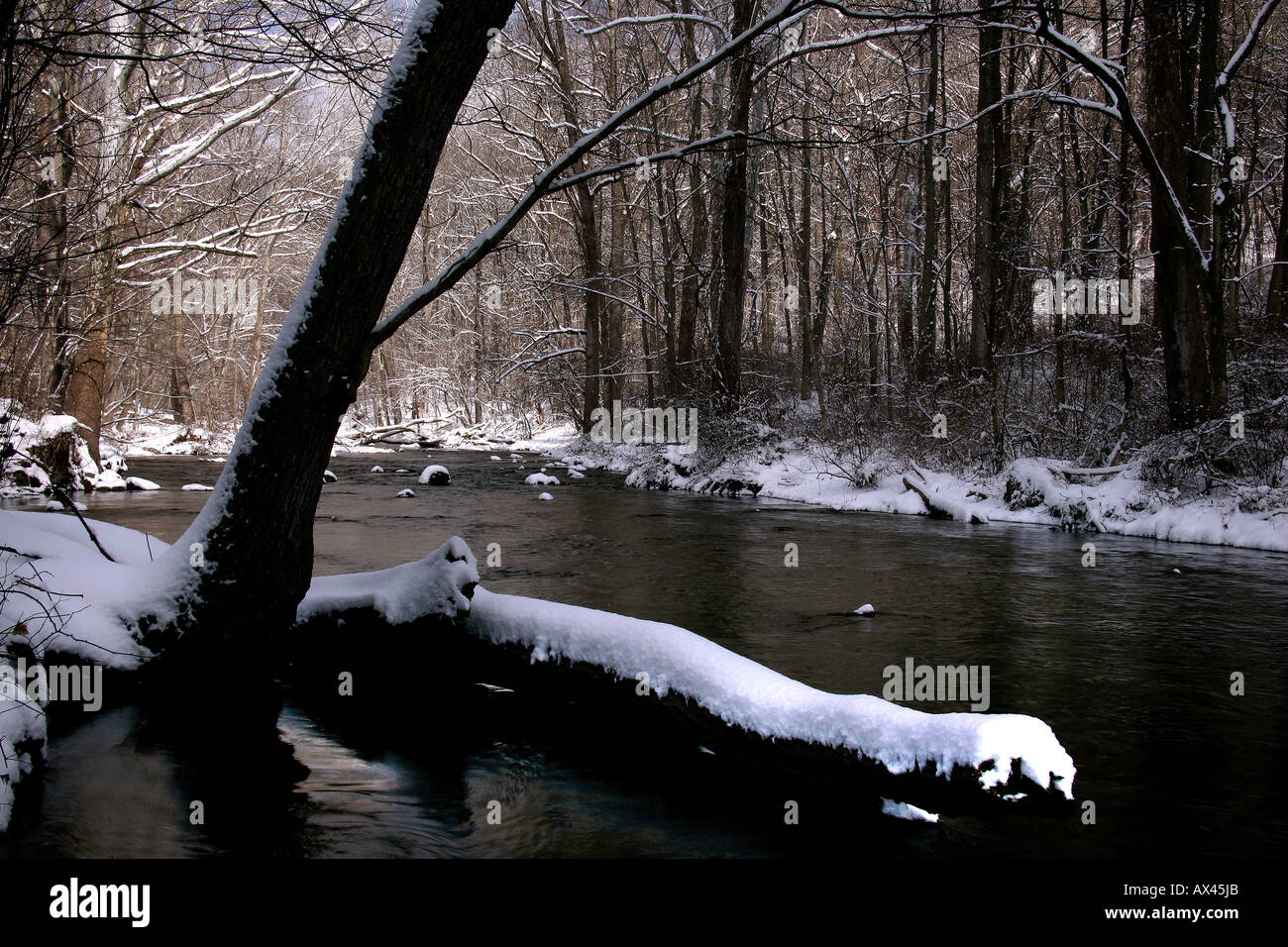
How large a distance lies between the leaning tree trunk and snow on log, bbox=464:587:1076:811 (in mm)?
1232

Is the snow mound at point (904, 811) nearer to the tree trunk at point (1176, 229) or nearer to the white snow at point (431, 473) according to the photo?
the tree trunk at point (1176, 229)

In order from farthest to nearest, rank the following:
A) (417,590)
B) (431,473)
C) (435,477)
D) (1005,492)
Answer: (431,473)
(435,477)
(1005,492)
(417,590)

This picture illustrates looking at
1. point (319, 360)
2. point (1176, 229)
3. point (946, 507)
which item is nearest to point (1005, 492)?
point (946, 507)

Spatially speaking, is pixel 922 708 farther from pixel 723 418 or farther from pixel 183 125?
pixel 183 125

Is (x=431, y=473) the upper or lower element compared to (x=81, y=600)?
upper

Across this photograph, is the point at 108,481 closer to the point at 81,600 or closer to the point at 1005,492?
the point at 81,600

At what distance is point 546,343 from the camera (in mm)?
28734

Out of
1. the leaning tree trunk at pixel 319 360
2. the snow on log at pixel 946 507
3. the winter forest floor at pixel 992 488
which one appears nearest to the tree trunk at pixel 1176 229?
the winter forest floor at pixel 992 488

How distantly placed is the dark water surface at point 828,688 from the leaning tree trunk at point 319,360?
2.57 ft

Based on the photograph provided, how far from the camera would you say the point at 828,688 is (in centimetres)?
530

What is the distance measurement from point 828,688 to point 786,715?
1.56 m

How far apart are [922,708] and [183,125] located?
20955 millimetres

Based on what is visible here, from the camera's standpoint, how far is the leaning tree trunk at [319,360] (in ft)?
15.0
